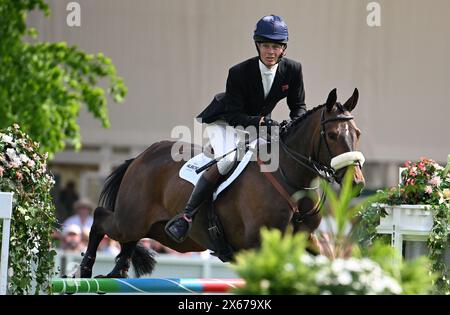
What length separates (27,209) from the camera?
550 cm

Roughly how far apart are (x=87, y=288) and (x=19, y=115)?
4.57 meters

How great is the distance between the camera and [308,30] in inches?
546

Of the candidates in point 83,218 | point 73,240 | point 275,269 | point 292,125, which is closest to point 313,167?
point 292,125

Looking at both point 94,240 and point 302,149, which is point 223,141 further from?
point 94,240

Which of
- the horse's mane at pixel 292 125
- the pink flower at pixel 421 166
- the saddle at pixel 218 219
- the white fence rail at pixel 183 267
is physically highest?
the horse's mane at pixel 292 125

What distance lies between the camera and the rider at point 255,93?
601cm

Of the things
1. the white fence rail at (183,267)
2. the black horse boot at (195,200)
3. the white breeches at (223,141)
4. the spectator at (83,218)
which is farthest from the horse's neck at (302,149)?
the spectator at (83,218)

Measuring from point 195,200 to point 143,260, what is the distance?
4.19 ft

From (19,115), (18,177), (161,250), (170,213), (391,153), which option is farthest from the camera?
(391,153)

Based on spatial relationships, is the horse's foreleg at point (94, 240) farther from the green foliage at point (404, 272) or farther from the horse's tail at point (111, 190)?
the green foliage at point (404, 272)

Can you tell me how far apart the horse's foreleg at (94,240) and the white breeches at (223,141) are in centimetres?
125

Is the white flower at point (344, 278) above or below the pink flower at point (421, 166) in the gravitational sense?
below
